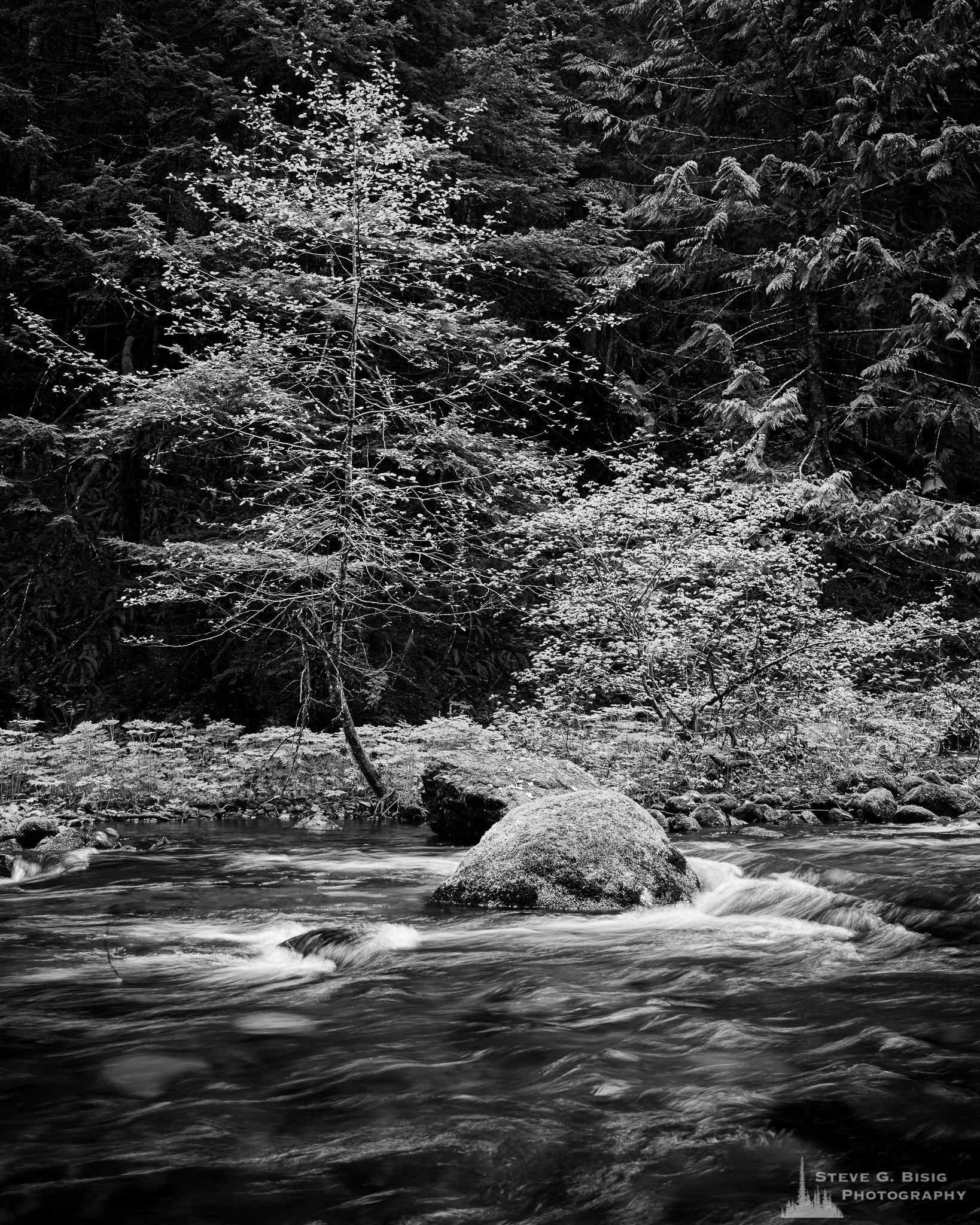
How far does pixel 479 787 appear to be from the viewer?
7980 mm

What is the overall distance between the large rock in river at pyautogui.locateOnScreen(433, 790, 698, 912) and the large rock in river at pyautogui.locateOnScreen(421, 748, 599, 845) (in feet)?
6.45

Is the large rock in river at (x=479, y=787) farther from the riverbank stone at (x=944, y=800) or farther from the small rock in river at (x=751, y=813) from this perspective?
the riverbank stone at (x=944, y=800)

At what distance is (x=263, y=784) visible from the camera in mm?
10547

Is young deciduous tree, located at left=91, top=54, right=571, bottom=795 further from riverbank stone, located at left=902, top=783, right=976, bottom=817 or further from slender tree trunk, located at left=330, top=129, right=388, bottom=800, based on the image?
riverbank stone, located at left=902, top=783, right=976, bottom=817

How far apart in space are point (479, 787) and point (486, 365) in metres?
6.93

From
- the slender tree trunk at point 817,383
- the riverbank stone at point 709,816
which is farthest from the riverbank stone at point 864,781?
the slender tree trunk at point 817,383

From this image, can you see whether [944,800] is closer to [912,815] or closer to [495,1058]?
[912,815]

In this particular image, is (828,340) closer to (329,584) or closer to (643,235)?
(643,235)

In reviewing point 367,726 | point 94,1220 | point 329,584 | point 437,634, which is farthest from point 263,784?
point 94,1220

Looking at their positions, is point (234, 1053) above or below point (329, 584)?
below

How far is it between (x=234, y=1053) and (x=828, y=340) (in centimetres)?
1750
